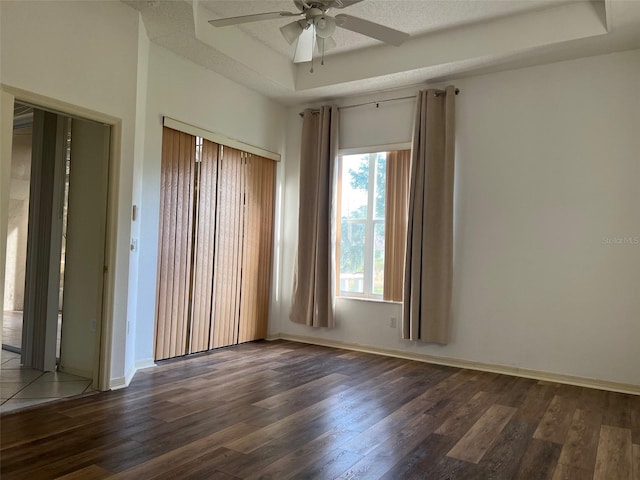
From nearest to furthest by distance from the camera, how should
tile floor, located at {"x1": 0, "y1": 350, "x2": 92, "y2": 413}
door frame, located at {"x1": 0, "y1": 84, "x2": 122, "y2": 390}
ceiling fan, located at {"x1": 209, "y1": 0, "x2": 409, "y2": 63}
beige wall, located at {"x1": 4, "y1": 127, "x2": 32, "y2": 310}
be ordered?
ceiling fan, located at {"x1": 209, "y1": 0, "x2": 409, "y2": 63} → tile floor, located at {"x1": 0, "y1": 350, "x2": 92, "y2": 413} → door frame, located at {"x1": 0, "y1": 84, "x2": 122, "y2": 390} → beige wall, located at {"x1": 4, "y1": 127, "x2": 32, "y2": 310}

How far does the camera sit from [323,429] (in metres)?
2.90

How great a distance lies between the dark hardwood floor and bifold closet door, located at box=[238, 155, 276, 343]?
1273 mm

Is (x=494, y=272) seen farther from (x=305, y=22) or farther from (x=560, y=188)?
(x=305, y=22)

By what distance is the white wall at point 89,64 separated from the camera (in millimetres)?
2922

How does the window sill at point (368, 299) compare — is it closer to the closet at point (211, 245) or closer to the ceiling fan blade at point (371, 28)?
the closet at point (211, 245)

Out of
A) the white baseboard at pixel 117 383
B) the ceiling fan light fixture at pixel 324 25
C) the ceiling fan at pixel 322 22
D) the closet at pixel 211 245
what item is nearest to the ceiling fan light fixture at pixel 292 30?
the ceiling fan at pixel 322 22

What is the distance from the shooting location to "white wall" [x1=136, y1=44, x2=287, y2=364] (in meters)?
4.21

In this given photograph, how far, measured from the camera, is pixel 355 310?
5.45 meters

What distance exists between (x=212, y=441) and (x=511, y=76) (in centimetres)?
431

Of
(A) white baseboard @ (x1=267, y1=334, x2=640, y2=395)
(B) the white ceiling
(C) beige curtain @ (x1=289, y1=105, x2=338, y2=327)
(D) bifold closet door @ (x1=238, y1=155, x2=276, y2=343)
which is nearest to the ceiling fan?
(B) the white ceiling

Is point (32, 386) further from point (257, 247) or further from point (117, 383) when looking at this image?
point (257, 247)

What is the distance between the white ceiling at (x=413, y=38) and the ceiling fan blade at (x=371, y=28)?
1049 mm

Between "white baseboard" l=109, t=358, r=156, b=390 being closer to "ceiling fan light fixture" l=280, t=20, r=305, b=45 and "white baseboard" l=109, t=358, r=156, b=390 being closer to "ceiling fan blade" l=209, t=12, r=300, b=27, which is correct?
"ceiling fan blade" l=209, t=12, r=300, b=27

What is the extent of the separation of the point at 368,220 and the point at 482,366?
204cm
